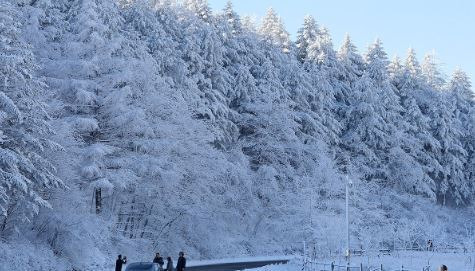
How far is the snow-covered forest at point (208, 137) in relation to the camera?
30500 mm

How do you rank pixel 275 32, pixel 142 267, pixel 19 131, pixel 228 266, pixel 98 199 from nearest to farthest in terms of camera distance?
pixel 142 267 → pixel 19 131 → pixel 98 199 → pixel 228 266 → pixel 275 32

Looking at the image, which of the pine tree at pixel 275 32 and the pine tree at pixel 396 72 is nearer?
the pine tree at pixel 275 32

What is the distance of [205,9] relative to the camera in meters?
59.8

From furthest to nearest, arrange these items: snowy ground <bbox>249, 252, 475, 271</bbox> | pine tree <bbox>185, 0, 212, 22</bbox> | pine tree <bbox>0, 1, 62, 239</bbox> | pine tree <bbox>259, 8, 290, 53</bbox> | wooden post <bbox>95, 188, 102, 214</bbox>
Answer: pine tree <bbox>259, 8, 290, 53</bbox> → pine tree <bbox>185, 0, 212, 22</bbox> → wooden post <bbox>95, 188, 102, 214</bbox> → snowy ground <bbox>249, 252, 475, 271</bbox> → pine tree <bbox>0, 1, 62, 239</bbox>

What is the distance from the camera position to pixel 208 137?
45312 mm

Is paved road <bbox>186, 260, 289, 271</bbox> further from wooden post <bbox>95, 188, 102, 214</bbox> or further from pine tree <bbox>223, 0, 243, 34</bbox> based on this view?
pine tree <bbox>223, 0, 243, 34</bbox>

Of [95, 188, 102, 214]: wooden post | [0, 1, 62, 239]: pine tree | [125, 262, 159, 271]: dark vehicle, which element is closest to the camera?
[125, 262, 159, 271]: dark vehicle

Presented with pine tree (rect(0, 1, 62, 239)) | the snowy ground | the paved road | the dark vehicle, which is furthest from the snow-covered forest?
the snowy ground

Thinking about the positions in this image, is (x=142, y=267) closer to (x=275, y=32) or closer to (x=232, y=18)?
(x=232, y=18)

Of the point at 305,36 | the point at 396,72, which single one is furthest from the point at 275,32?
the point at 396,72

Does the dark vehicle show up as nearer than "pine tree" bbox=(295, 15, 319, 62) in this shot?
Yes

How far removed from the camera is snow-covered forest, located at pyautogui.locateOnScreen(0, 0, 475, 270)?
3050 cm

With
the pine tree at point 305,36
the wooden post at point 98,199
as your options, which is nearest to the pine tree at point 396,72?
the pine tree at point 305,36

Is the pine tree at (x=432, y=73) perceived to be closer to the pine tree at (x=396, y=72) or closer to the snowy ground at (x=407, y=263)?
the pine tree at (x=396, y=72)
